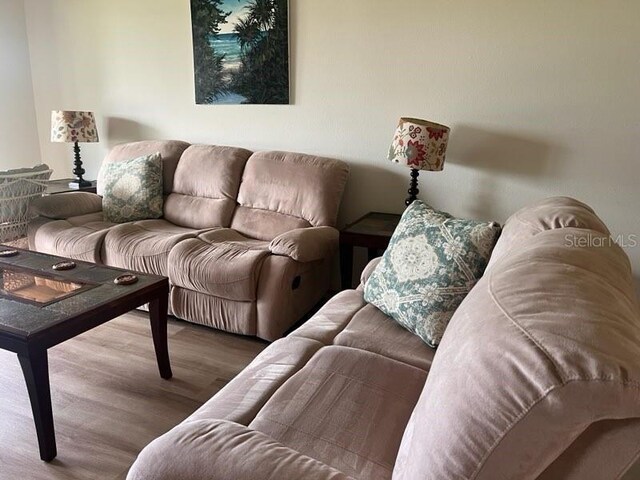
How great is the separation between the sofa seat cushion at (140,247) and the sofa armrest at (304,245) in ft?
1.98

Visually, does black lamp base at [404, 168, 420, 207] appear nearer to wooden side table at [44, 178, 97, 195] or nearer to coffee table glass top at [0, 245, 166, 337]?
coffee table glass top at [0, 245, 166, 337]

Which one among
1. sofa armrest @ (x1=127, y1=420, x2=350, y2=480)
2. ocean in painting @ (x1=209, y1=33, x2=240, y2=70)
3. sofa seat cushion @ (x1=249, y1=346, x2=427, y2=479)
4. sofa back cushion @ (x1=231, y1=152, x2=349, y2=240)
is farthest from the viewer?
ocean in painting @ (x1=209, y1=33, x2=240, y2=70)

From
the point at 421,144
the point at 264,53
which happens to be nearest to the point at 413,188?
the point at 421,144

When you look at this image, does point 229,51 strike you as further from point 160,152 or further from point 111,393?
point 111,393

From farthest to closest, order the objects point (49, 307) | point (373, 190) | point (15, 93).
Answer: point (15, 93) < point (373, 190) < point (49, 307)

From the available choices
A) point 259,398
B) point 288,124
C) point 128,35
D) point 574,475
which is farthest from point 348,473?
point 128,35

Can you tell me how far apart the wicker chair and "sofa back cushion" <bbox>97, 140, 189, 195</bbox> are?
0.43 metres

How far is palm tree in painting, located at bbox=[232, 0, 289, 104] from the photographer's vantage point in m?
3.17

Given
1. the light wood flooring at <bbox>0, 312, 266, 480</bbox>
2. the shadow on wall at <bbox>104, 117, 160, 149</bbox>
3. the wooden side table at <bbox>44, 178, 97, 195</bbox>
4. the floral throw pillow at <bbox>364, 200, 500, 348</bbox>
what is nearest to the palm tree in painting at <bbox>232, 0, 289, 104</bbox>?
the shadow on wall at <bbox>104, 117, 160, 149</bbox>

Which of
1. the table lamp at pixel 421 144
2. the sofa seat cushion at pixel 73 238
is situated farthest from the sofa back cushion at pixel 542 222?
the sofa seat cushion at pixel 73 238

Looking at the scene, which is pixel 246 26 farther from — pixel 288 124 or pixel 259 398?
pixel 259 398

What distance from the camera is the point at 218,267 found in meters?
2.53

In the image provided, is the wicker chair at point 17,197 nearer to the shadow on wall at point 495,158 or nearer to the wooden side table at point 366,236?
the wooden side table at point 366,236

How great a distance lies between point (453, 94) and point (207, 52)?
175cm
